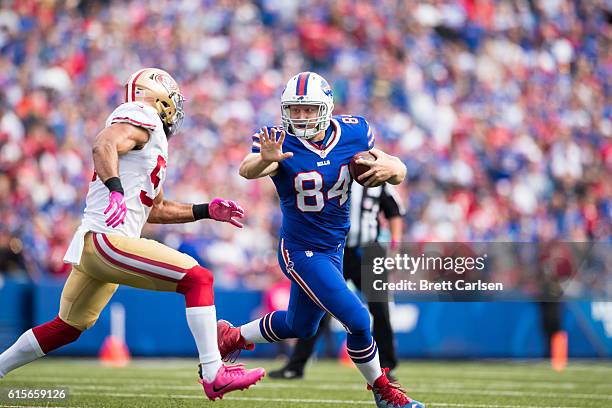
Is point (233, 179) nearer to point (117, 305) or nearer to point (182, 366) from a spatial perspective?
point (117, 305)

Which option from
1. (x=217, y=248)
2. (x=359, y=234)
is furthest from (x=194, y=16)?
(x=359, y=234)

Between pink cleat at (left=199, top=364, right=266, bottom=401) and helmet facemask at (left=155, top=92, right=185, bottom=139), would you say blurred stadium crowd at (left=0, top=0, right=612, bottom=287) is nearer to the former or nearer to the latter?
helmet facemask at (left=155, top=92, right=185, bottom=139)

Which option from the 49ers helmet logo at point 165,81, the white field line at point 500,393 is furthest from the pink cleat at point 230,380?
the white field line at point 500,393

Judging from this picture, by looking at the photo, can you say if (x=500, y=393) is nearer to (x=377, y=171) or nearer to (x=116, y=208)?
(x=377, y=171)

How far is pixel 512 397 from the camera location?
6.94m

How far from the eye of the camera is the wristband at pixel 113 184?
495cm

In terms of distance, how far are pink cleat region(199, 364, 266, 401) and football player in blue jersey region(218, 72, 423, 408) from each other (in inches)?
23.4

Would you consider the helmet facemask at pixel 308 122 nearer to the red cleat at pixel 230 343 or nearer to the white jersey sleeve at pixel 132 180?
the white jersey sleeve at pixel 132 180

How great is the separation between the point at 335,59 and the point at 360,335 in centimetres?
1061

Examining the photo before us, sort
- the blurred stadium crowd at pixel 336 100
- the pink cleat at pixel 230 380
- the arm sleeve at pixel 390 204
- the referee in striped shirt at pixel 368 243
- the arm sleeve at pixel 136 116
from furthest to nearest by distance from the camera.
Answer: the blurred stadium crowd at pixel 336 100, the arm sleeve at pixel 390 204, the referee in striped shirt at pixel 368 243, the arm sleeve at pixel 136 116, the pink cleat at pixel 230 380

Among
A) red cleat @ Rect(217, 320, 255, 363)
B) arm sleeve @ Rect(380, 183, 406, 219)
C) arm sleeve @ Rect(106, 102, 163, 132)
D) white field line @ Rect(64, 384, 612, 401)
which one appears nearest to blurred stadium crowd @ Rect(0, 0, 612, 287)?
arm sleeve @ Rect(380, 183, 406, 219)

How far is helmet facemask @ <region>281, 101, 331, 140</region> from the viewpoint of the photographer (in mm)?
5578

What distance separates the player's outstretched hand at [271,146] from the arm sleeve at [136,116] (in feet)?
1.78

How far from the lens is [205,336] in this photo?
17.0 ft
